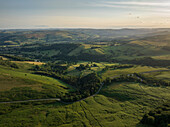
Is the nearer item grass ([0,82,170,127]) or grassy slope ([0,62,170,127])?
grassy slope ([0,62,170,127])

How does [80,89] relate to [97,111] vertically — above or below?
above

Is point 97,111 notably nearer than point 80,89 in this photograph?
Yes

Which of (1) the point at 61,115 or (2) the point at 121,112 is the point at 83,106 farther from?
(2) the point at 121,112

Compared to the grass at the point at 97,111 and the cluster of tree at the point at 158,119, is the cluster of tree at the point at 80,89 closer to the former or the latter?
the grass at the point at 97,111

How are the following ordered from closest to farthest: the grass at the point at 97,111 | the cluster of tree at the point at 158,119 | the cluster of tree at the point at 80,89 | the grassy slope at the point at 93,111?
the cluster of tree at the point at 158,119, the grassy slope at the point at 93,111, the grass at the point at 97,111, the cluster of tree at the point at 80,89

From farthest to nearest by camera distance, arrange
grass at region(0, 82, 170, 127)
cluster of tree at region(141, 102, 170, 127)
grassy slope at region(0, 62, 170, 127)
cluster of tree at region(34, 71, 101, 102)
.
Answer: cluster of tree at region(34, 71, 101, 102) < grass at region(0, 82, 170, 127) < grassy slope at region(0, 62, 170, 127) < cluster of tree at region(141, 102, 170, 127)

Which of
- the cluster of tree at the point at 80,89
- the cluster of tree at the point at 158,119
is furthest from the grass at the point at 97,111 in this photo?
the cluster of tree at the point at 158,119

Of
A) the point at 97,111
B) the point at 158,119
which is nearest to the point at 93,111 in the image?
the point at 97,111

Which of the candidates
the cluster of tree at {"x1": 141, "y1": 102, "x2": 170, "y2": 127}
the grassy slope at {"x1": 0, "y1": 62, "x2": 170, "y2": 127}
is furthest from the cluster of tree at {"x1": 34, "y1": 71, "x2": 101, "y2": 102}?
Result: the cluster of tree at {"x1": 141, "y1": 102, "x2": 170, "y2": 127}

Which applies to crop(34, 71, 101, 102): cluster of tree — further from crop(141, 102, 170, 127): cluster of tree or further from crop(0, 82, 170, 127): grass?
crop(141, 102, 170, 127): cluster of tree

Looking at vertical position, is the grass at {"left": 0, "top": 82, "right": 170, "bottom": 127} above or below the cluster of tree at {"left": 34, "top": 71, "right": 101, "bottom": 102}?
below

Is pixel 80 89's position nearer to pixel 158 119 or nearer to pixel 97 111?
pixel 97 111
